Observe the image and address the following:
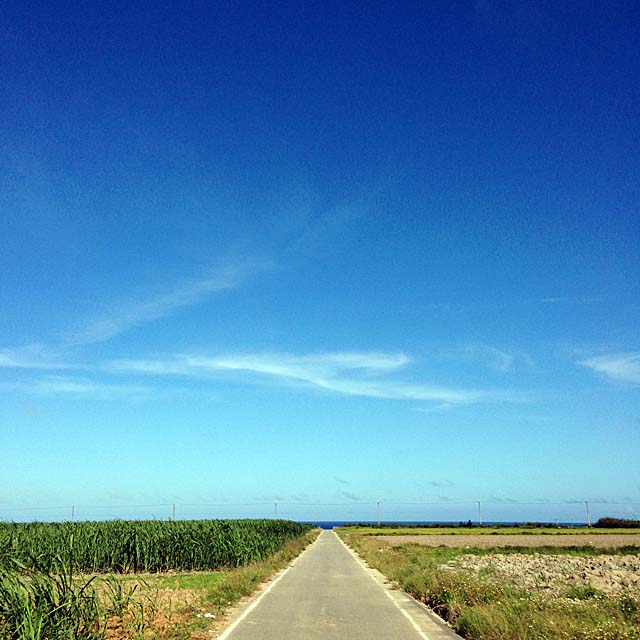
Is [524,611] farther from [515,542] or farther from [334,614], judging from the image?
[515,542]

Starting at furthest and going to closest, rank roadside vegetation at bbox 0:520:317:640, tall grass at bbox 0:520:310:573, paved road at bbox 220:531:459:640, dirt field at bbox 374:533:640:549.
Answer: dirt field at bbox 374:533:640:549, tall grass at bbox 0:520:310:573, paved road at bbox 220:531:459:640, roadside vegetation at bbox 0:520:317:640

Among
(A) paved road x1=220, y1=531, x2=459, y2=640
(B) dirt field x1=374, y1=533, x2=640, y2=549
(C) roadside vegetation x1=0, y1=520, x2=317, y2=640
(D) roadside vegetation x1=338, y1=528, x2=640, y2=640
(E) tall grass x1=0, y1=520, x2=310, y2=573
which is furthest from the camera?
(B) dirt field x1=374, y1=533, x2=640, y2=549

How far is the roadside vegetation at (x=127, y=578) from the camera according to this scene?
30.0 ft

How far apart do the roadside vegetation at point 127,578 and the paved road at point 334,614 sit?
3.12 feet

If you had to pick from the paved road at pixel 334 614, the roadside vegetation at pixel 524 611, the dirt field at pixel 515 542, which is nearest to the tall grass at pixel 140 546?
the paved road at pixel 334 614

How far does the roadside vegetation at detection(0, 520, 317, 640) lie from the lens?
30.0 ft

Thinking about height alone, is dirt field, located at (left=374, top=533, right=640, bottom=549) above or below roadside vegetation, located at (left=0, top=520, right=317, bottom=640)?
below

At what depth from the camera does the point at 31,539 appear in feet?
90.9

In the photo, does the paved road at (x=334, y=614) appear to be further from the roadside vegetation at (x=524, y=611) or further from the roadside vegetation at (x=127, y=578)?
the roadside vegetation at (x=127, y=578)

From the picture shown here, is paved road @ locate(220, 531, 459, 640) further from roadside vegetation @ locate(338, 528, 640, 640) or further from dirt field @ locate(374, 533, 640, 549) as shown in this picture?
dirt field @ locate(374, 533, 640, 549)

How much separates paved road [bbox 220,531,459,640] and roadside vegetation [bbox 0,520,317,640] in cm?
95

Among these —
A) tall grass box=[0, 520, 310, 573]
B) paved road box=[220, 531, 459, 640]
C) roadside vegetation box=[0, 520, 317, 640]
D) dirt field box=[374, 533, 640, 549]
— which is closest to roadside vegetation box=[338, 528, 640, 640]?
paved road box=[220, 531, 459, 640]

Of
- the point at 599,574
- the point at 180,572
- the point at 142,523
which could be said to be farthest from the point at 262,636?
the point at 142,523

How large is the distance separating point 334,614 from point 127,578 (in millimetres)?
13921
